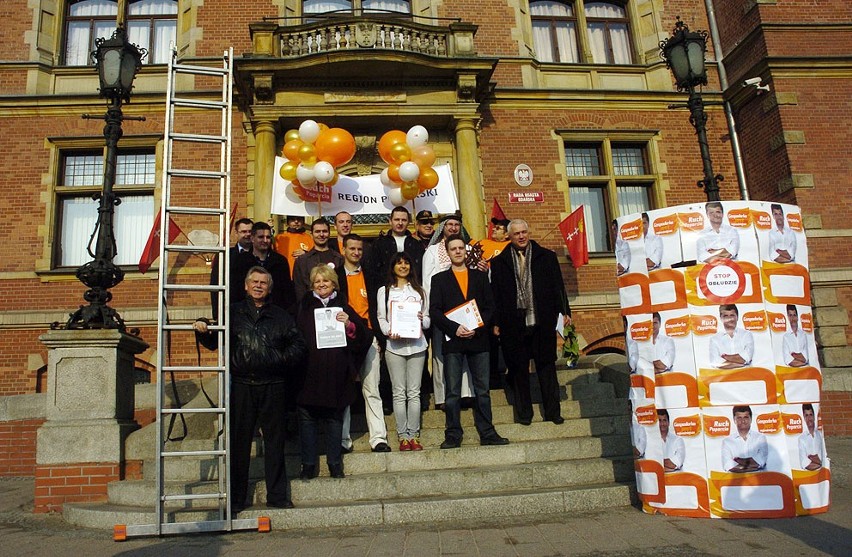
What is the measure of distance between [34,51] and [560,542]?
44.4ft

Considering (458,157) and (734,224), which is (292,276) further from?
(458,157)

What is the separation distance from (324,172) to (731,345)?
18.5ft

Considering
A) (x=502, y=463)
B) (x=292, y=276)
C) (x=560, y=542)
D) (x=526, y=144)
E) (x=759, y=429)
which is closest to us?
(x=560, y=542)

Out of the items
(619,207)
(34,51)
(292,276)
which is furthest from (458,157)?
(34,51)

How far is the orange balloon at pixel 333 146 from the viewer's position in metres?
8.51

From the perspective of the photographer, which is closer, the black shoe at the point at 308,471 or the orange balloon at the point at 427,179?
the black shoe at the point at 308,471

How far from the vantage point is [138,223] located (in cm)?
1205

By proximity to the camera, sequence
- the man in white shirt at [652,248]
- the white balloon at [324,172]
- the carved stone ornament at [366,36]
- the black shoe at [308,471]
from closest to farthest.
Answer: the man in white shirt at [652,248] → the black shoe at [308,471] → the white balloon at [324,172] → the carved stone ornament at [366,36]

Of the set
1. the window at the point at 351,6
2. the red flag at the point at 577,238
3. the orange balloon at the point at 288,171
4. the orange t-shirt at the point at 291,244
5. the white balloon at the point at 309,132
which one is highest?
the window at the point at 351,6

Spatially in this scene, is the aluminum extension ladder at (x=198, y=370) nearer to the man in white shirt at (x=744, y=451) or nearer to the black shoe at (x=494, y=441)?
the black shoe at (x=494, y=441)

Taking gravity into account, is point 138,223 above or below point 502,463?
above

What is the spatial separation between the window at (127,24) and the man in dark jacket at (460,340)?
9.94m

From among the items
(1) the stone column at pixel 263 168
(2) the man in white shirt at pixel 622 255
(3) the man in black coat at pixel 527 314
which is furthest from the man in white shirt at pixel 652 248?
(1) the stone column at pixel 263 168

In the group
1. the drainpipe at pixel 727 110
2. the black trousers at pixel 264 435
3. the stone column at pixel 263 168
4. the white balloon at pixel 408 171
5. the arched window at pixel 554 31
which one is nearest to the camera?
the black trousers at pixel 264 435
